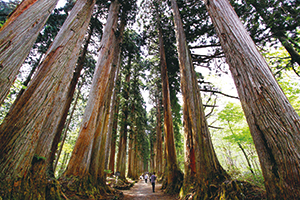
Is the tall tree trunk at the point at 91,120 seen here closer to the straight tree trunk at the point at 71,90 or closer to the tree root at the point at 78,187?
the tree root at the point at 78,187

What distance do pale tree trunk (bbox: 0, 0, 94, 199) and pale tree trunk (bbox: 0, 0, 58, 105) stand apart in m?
0.49

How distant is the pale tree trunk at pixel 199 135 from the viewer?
11.6ft

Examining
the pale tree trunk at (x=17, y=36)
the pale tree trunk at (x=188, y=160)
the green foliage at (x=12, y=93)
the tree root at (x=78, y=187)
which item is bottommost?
the tree root at (x=78, y=187)

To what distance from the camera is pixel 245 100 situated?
2.06 meters

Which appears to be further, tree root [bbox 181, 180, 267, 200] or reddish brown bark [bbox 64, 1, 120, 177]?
reddish brown bark [bbox 64, 1, 120, 177]

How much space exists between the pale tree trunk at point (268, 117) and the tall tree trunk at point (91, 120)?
4.30 metres

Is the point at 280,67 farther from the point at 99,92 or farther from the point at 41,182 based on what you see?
the point at 41,182

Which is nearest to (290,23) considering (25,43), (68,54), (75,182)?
(68,54)

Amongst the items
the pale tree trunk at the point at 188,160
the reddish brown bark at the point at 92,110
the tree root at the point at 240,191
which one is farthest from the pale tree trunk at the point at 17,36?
the pale tree trunk at the point at 188,160

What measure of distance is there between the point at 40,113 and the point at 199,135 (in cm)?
415

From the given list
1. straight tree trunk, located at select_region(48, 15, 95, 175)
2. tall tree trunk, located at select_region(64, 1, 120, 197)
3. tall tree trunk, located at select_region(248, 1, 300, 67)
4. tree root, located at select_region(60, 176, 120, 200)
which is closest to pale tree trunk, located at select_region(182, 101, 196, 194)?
tree root, located at select_region(60, 176, 120, 200)

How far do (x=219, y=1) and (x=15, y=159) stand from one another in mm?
4704

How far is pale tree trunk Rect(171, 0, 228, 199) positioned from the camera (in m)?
3.53

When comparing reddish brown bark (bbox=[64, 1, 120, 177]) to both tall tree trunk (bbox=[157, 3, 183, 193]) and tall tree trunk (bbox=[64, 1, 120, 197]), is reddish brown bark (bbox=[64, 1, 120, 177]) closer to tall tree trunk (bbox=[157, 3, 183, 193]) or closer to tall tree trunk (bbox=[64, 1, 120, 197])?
tall tree trunk (bbox=[64, 1, 120, 197])
